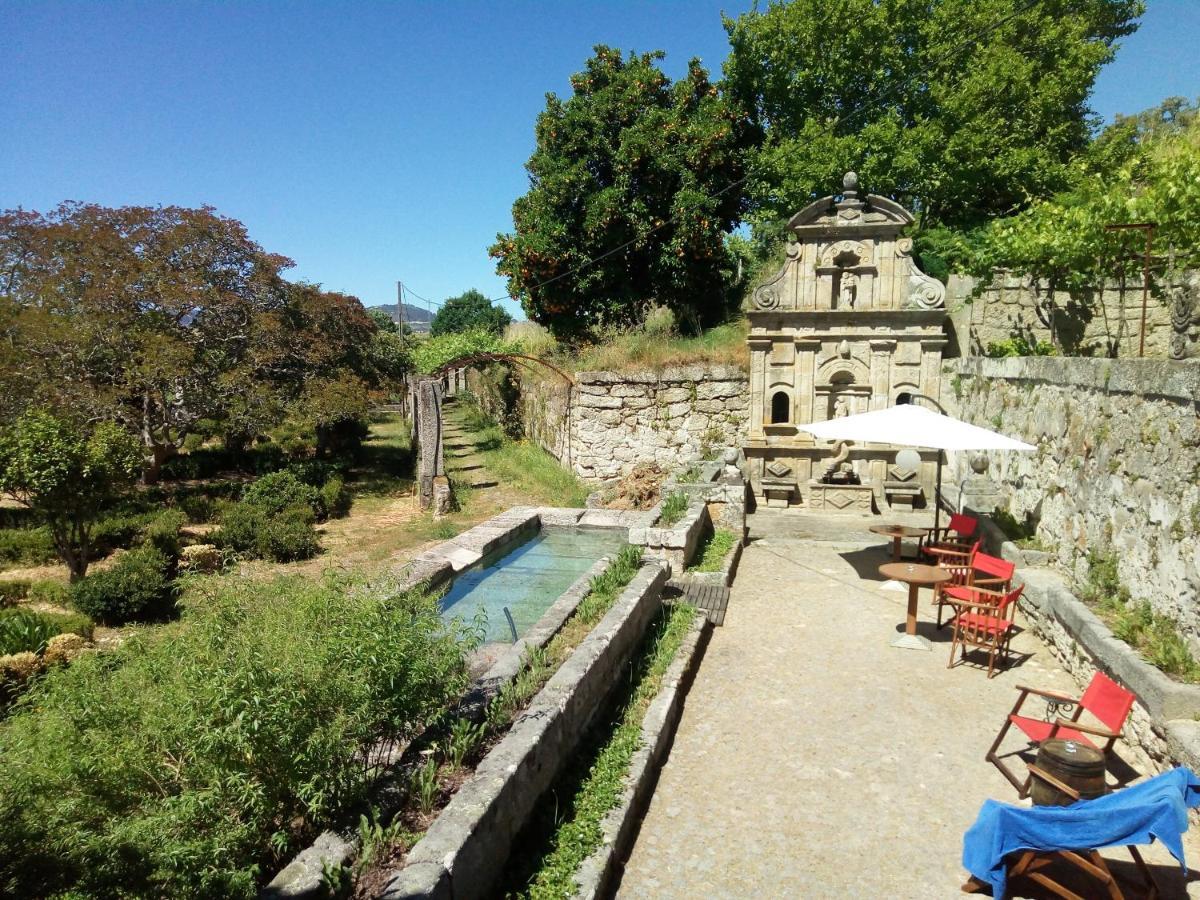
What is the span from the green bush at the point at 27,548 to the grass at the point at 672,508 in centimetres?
1050

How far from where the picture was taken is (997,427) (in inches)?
410

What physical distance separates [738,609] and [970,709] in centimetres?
273

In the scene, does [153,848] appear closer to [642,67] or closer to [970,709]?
[970,709]

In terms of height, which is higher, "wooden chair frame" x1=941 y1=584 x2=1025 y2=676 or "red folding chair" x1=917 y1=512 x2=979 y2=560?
"red folding chair" x1=917 y1=512 x2=979 y2=560

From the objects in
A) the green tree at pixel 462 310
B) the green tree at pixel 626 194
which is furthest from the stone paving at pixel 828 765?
the green tree at pixel 462 310

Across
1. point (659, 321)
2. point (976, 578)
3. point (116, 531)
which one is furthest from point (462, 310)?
point (976, 578)

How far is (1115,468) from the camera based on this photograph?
6590 millimetres

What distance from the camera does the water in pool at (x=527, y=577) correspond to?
7453 millimetres

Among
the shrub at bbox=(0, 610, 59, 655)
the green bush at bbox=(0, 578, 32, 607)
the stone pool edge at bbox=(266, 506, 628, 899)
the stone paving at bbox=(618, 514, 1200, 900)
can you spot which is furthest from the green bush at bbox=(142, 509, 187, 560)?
the stone paving at bbox=(618, 514, 1200, 900)

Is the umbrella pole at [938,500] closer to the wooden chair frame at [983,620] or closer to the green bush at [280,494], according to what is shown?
the wooden chair frame at [983,620]

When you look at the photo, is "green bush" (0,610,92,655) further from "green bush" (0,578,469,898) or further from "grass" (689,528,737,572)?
"grass" (689,528,737,572)

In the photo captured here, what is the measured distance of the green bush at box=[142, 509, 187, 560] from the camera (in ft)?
37.8

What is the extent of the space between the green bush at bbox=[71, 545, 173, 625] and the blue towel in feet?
30.3

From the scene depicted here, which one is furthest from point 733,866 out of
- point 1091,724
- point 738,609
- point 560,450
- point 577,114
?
point 577,114
